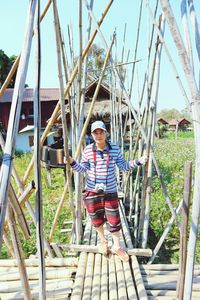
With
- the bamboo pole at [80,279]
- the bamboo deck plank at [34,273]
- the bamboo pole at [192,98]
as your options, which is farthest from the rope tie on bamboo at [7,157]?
the bamboo deck plank at [34,273]

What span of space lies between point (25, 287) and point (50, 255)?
2.51 ft

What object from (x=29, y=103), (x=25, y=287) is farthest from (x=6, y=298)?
(x=29, y=103)

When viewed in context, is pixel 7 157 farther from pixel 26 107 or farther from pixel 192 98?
pixel 26 107

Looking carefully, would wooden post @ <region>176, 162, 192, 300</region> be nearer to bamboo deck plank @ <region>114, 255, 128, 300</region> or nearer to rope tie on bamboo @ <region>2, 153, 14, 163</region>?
bamboo deck plank @ <region>114, 255, 128, 300</region>

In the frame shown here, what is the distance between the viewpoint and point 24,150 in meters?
10.2

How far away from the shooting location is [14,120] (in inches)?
33.5

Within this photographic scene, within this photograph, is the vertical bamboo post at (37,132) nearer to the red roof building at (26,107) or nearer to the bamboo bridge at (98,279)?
the bamboo bridge at (98,279)

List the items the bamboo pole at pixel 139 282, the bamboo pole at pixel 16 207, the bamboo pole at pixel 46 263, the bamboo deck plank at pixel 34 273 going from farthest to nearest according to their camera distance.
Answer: the bamboo pole at pixel 46 263, the bamboo deck plank at pixel 34 273, the bamboo pole at pixel 139 282, the bamboo pole at pixel 16 207

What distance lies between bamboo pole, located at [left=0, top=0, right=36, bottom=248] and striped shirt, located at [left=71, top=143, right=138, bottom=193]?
0.96m

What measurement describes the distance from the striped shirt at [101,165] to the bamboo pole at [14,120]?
0.96m

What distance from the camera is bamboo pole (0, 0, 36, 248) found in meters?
0.80

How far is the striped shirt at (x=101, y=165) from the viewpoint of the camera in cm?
182

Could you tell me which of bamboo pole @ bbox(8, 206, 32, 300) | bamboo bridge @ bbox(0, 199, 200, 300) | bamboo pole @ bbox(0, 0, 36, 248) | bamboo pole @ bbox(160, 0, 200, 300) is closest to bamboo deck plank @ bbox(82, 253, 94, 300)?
bamboo bridge @ bbox(0, 199, 200, 300)

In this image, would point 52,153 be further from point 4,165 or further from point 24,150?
point 24,150
